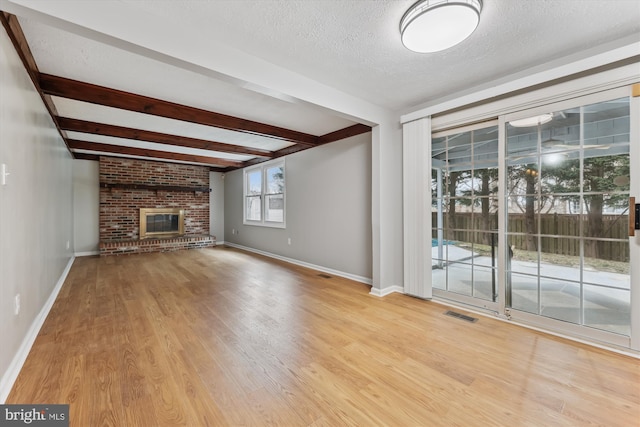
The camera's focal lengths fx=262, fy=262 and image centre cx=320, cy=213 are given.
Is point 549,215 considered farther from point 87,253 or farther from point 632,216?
point 87,253

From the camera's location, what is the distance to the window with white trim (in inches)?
226

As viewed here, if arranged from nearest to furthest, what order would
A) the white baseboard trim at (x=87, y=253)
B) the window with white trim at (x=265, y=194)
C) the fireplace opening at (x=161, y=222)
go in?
1. the window with white trim at (x=265, y=194)
2. the white baseboard trim at (x=87, y=253)
3. the fireplace opening at (x=161, y=222)

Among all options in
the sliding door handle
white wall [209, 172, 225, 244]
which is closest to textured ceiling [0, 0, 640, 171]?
the sliding door handle

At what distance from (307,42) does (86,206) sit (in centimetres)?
682

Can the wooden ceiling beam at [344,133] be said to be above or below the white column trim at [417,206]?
above

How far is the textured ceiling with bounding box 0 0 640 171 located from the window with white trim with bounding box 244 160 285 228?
2.84 metres

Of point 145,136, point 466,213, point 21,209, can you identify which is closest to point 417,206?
point 466,213

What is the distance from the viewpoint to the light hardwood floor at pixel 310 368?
1.40 m

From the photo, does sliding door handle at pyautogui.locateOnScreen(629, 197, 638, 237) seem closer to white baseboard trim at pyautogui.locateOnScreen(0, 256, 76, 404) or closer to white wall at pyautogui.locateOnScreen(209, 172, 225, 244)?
white baseboard trim at pyautogui.locateOnScreen(0, 256, 76, 404)

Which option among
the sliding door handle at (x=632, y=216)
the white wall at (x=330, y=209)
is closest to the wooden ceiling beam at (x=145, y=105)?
the white wall at (x=330, y=209)

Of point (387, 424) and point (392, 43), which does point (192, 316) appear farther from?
point (392, 43)

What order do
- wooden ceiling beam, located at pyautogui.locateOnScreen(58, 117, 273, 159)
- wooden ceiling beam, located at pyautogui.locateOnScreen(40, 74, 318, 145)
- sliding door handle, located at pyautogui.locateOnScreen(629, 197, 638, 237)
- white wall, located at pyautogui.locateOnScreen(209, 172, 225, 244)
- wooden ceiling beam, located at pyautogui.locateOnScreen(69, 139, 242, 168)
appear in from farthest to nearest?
white wall, located at pyautogui.locateOnScreen(209, 172, 225, 244) < wooden ceiling beam, located at pyautogui.locateOnScreen(69, 139, 242, 168) < wooden ceiling beam, located at pyautogui.locateOnScreen(58, 117, 273, 159) < wooden ceiling beam, located at pyautogui.locateOnScreen(40, 74, 318, 145) < sliding door handle, located at pyautogui.locateOnScreen(629, 197, 638, 237)

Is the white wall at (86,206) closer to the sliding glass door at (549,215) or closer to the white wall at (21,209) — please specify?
the white wall at (21,209)

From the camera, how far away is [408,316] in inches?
105
